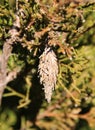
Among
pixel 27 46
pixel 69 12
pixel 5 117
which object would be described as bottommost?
pixel 5 117

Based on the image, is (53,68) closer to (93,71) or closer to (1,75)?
(1,75)

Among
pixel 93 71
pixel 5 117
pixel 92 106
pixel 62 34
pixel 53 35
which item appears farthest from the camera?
pixel 5 117

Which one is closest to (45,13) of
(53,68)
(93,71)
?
(53,68)

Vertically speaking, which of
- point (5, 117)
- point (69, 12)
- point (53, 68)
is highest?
point (69, 12)

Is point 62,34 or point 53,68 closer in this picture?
point 53,68

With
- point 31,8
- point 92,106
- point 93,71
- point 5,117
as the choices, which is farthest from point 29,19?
point 5,117

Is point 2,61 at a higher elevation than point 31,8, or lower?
lower

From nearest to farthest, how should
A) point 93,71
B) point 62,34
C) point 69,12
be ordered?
point 69,12
point 62,34
point 93,71

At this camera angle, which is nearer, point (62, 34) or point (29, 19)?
point (29, 19)

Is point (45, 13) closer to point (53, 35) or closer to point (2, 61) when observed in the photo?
point (53, 35)
